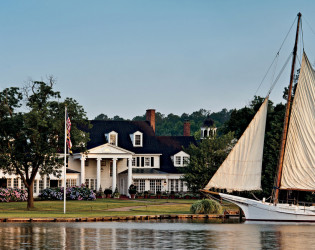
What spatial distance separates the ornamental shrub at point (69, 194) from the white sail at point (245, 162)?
31.8m

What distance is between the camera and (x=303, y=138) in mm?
56625

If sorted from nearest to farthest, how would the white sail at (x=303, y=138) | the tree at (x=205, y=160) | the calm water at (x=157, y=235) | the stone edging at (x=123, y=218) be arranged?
the calm water at (x=157, y=235) < the stone edging at (x=123, y=218) < the white sail at (x=303, y=138) < the tree at (x=205, y=160)

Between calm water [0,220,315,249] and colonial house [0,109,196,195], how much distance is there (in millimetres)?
41401

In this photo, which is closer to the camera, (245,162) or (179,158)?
(245,162)

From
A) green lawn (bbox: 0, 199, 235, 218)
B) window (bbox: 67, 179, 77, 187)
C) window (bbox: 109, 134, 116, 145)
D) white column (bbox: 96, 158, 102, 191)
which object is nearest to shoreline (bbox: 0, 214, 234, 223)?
green lawn (bbox: 0, 199, 235, 218)

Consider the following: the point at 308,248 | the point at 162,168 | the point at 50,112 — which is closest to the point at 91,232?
the point at 308,248

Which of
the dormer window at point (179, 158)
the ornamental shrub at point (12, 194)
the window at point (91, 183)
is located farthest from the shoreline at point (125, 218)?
the dormer window at point (179, 158)

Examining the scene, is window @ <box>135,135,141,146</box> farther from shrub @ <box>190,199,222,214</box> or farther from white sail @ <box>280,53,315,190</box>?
white sail @ <box>280,53,315,190</box>

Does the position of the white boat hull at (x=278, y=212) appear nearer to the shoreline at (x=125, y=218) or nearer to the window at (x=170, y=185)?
the shoreline at (x=125, y=218)

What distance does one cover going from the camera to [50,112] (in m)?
65.5

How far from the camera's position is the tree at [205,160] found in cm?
7994

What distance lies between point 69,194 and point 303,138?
36.2m

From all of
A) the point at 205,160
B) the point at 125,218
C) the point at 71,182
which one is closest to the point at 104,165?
the point at 71,182

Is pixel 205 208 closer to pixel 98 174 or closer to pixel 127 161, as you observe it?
pixel 98 174
